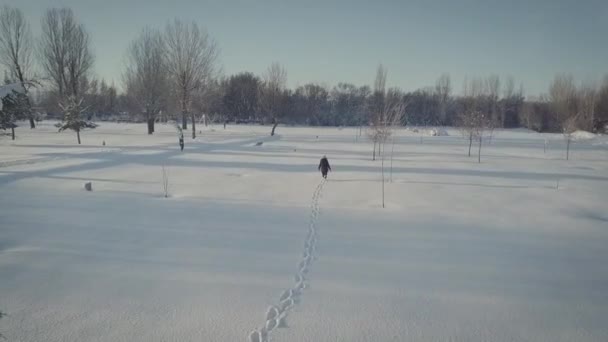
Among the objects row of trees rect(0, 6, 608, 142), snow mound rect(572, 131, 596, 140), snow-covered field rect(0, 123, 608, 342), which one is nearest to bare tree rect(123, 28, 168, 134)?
row of trees rect(0, 6, 608, 142)

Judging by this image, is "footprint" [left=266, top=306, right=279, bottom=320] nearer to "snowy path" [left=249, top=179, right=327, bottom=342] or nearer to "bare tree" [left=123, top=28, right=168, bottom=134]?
"snowy path" [left=249, top=179, right=327, bottom=342]

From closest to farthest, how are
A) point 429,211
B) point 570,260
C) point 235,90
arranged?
point 570,260 < point 429,211 < point 235,90

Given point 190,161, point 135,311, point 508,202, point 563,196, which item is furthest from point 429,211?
point 190,161

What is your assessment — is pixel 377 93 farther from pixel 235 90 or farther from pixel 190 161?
pixel 190 161

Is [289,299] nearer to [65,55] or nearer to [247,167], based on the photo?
[247,167]

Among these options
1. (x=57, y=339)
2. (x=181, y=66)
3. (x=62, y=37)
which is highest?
(x=62, y=37)

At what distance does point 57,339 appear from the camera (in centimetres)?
352

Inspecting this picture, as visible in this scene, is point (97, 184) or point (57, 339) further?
point (97, 184)

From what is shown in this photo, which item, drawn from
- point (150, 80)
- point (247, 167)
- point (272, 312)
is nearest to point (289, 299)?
point (272, 312)

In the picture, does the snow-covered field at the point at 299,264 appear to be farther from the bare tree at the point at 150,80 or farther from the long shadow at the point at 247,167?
the bare tree at the point at 150,80

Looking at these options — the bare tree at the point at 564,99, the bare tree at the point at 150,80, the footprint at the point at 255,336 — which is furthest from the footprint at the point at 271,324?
the bare tree at the point at 564,99

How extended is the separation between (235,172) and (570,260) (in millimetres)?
12770

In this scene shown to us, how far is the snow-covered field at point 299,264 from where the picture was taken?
3.86m

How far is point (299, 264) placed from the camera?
546cm
